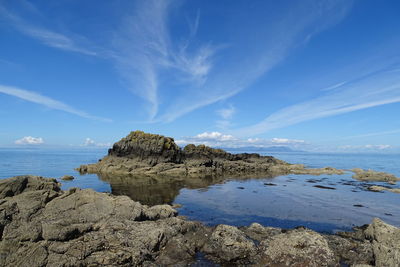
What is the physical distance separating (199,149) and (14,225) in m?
67.5

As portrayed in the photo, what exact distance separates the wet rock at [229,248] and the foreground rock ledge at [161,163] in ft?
148

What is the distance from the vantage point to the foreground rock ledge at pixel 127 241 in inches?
451

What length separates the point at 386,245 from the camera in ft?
41.2

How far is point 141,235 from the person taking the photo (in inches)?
545

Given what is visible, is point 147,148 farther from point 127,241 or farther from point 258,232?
point 127,241

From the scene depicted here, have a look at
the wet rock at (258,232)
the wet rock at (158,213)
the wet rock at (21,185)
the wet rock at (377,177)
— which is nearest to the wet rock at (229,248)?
the wet rock at (258,232)

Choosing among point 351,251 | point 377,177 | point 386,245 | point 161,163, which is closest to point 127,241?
point 351,251

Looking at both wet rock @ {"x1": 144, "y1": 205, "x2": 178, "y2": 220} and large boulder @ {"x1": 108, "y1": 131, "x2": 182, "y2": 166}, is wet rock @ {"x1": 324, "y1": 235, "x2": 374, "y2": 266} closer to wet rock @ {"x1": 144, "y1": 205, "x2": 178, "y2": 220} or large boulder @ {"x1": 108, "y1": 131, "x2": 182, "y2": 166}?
wet rock @ {"x1": 144, "y1": 205, "x2": 178, "y2": 220}

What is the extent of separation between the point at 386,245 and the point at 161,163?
56185 mm

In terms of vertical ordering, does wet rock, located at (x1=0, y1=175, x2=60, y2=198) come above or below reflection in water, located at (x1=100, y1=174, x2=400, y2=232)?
above

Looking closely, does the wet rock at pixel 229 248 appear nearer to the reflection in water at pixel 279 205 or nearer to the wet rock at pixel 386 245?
the wet rock at pixel 386 245

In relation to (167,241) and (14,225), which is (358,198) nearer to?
(167,241)

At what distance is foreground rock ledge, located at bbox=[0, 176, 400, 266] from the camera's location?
37.6 feet

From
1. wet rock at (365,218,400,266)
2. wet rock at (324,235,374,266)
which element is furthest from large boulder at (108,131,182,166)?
wet rock at (365,218,400,266)
